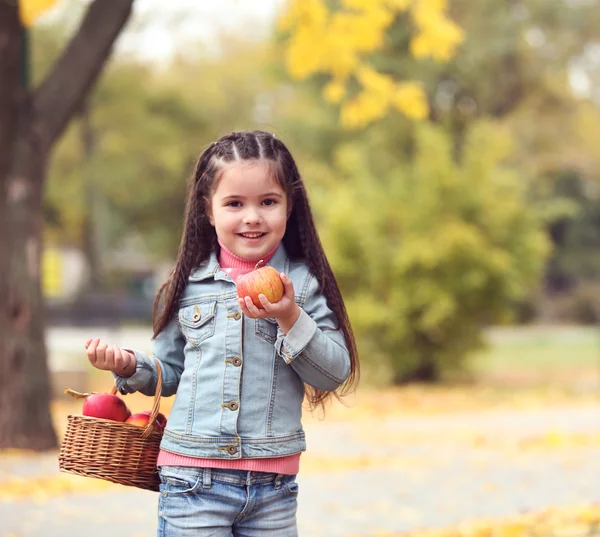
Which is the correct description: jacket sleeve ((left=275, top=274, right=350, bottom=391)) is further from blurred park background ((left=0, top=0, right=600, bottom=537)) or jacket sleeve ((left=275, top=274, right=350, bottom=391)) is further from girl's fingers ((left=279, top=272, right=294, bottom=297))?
blurred park background ((left=0, top=0, right=600, bottom=537))

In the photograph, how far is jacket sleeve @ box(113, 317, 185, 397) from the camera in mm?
2646

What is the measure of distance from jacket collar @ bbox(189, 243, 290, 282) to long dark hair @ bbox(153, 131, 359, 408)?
0.02m

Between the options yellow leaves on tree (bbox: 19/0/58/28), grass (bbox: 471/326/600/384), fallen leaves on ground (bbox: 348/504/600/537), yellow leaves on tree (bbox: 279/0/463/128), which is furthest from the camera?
grass (bbox: 471/326/600/384)

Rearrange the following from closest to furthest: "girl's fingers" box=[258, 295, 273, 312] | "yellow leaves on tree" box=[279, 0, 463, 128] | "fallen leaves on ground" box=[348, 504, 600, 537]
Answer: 1. "girl's fingers" box=[258, 295, 273, 312]
2. "fallen leaves on ground" box=[348, 504, 600, 537]
3. "yellow leaves on tree" box=[279, 0, 463, 128]

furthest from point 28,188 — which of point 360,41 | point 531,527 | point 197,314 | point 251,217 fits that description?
point 251,217

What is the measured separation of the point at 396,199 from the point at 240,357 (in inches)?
440

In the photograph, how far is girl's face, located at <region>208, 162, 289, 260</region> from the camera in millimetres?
2570

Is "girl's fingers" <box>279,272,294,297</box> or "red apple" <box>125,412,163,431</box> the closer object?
"girl's fingers" <box>279,272,294,297</box>

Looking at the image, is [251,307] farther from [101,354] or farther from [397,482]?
[397,482]

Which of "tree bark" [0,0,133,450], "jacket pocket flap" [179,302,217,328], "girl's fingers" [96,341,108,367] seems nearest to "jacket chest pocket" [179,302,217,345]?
"jacket pocket flap" [179,302,217,328]

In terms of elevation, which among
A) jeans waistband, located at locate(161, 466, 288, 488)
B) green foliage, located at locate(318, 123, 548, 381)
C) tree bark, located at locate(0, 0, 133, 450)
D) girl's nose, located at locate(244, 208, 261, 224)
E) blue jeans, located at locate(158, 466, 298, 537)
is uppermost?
green foliage, located at locate(318, 123, 548, 381)

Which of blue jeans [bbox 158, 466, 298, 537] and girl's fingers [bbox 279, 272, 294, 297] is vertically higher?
girl's fingers [bbox 279, 272, 294, 297]

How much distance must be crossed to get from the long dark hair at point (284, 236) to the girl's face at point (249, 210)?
0.11 feet

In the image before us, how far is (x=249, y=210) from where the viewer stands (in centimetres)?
256
